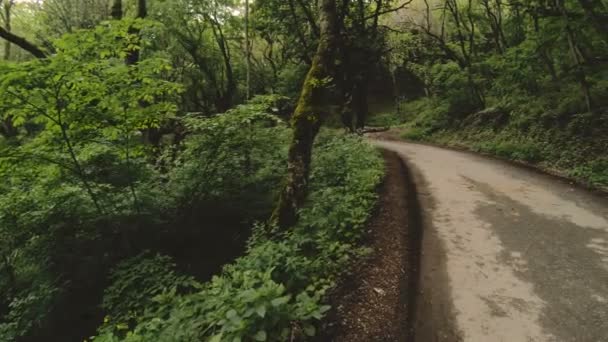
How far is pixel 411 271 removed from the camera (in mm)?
4305

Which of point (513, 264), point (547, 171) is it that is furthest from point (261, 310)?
point (547, 171)

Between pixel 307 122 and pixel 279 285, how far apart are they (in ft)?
11.4

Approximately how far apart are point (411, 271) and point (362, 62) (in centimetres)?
1113

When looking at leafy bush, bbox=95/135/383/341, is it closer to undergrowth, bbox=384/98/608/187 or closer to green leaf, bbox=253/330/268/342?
green leaf, bbox=253/330/268/342

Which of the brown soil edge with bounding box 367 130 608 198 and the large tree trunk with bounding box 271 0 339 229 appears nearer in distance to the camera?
the large tree trunk with bounding box 271 0 339 229

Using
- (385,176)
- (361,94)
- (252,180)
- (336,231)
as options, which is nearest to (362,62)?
(361,94)

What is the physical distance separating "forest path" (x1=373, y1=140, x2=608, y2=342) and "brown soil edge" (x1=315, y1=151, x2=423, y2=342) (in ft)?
0.45

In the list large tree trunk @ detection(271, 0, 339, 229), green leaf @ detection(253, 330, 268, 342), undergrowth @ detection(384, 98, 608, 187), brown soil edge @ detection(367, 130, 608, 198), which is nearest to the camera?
green leaf @ detection(253, 330, 268, 342)

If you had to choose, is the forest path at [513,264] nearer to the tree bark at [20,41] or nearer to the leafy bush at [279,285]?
the leafy bush at [279,285]

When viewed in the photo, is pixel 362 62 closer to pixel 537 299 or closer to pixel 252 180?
pixel 252 180

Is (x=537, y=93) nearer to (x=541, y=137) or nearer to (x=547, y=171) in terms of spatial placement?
(x=541, y=137)

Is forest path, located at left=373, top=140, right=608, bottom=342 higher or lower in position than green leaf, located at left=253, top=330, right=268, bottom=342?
lower

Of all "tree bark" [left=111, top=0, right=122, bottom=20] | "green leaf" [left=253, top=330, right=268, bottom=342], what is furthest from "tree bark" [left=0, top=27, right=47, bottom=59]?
"green leaf" [left=253, top=330, right=268, bottom=342]

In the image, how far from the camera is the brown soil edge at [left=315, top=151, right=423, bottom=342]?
3.23 m
